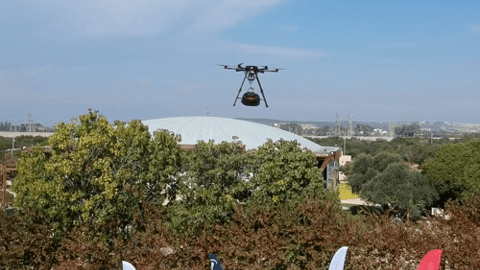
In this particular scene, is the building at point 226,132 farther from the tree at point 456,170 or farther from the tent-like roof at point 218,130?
the tree at point 456,170

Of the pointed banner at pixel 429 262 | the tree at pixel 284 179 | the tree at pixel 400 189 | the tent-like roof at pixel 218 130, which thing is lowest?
the tree at pixel 400 189

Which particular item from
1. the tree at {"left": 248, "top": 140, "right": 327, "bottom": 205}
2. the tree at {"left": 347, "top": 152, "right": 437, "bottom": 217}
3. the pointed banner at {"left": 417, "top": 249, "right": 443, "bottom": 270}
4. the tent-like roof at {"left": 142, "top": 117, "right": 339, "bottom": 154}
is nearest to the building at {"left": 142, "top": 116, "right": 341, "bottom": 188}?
the tent-like roof at {"left": 142, "top": 117, "right": 339, "bottom": 154}

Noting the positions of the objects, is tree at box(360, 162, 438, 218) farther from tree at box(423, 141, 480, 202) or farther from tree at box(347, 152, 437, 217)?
tree at box(423, 141, 480, 202)

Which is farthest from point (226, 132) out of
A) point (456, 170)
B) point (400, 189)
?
point (456, 170)

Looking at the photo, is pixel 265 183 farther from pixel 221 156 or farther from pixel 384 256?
pixel 384 256

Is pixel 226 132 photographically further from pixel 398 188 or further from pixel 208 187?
pixel 208 187

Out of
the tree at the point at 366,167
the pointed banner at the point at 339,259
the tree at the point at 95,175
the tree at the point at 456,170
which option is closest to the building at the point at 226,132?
the tree at the point at 366,167

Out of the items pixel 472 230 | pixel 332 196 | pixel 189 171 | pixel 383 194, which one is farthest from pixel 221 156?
pixel 383 194
